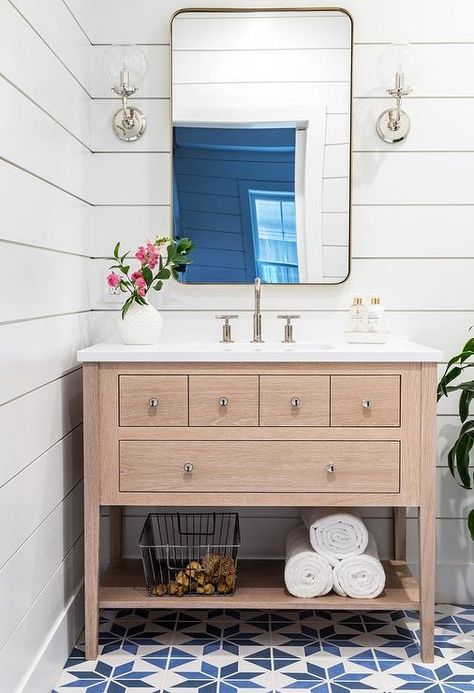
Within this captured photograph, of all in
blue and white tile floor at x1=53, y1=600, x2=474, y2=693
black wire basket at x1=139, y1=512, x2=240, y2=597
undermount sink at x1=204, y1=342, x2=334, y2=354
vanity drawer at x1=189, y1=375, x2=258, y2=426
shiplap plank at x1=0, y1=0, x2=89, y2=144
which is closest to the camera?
shiplap plank at x1=0, y1=0, x2=89, y2=144

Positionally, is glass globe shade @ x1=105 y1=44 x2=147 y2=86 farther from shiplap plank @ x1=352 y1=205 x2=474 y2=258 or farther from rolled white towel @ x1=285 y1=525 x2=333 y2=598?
rolled white towel @ x1=285 y1=525 x2=333 y2=598

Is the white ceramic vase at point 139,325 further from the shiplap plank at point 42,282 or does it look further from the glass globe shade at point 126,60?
the glass globe shade at point 126,60

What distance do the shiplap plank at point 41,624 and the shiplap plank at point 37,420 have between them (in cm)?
39

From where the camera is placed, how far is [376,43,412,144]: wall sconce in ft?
8.54

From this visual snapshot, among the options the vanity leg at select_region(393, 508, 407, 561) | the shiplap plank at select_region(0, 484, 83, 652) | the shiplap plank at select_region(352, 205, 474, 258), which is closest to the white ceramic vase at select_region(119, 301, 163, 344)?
the shiplap plank at select_region(0, 484, 83, 652)

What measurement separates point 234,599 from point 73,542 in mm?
A: 551

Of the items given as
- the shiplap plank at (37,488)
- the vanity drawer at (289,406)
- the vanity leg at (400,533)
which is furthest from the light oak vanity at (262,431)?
the vanity leg at (400,533)

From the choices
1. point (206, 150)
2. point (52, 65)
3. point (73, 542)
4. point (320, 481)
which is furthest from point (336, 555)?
point (52, 65)

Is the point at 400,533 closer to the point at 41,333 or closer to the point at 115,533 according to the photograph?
the point at 115,533

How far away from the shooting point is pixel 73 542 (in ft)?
8.25

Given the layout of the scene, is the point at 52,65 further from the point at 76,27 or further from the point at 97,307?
the point at 97,307

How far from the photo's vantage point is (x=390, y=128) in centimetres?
271

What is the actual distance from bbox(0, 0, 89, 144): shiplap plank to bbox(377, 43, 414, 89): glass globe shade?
1.01m

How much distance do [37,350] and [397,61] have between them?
5.00 ft
